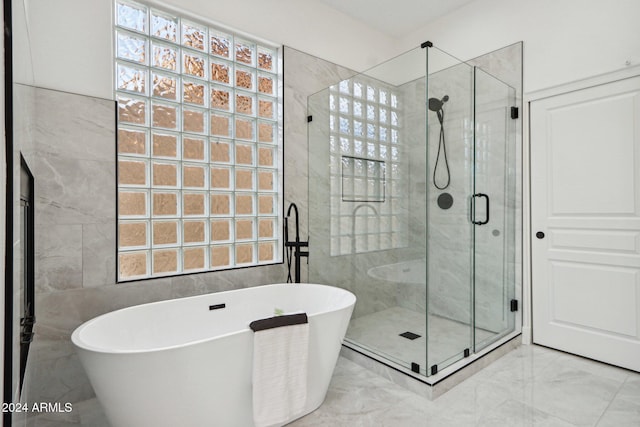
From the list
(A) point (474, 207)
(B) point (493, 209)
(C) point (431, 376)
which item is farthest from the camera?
(B) point (493, 209)

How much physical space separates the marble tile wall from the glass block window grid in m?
1.54

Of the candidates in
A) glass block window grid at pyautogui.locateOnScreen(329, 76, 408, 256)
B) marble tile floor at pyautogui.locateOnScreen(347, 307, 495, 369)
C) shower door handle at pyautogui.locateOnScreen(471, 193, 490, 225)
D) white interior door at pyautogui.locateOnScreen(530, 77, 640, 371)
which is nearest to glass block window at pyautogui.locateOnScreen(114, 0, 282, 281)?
glass block window grid at pyautogui.locateOnScreen(329, 76, 408, 256)

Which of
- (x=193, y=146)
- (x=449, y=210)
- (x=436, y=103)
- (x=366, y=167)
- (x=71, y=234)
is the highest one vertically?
(x=436, y=103)

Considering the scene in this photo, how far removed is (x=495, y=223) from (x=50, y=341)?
322 cm

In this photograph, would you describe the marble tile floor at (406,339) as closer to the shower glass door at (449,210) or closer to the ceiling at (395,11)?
the shower glass door at (449,210)

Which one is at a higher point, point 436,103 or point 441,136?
point 436,103

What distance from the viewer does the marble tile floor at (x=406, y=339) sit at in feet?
7.49

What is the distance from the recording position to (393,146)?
8.28 feet

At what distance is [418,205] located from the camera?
232cm

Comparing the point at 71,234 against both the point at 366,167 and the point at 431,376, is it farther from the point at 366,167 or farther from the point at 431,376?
the point at 431,376

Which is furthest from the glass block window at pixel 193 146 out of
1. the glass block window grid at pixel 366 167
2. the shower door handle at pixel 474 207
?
the shower door handle at pixel 474 207

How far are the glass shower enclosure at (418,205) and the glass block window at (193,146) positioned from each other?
477 millimetres

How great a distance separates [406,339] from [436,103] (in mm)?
1660

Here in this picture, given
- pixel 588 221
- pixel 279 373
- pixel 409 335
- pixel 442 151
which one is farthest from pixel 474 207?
pixel 279 373
